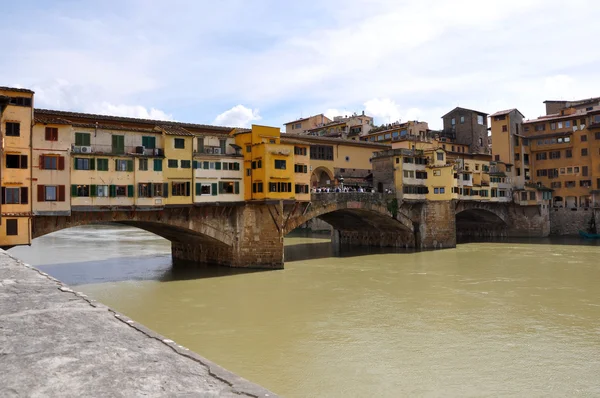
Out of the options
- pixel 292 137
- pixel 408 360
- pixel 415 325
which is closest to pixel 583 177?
pixel 292 137

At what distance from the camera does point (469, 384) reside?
13.7 m

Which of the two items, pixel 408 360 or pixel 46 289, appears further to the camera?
pixel 408 360

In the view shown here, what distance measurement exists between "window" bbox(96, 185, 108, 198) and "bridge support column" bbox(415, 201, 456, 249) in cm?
3357

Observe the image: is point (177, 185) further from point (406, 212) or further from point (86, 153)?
point (406, 212)

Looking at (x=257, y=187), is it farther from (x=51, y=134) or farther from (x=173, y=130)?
(x=51, y=134)

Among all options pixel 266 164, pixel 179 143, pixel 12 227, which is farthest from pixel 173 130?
pixel 12 227

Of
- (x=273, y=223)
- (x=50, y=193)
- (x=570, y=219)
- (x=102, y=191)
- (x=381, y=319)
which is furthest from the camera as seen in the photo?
(x=570, y=219)

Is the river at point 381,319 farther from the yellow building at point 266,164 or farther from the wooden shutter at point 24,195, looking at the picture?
the wooden shutter at point 24,195

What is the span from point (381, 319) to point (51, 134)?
21884mm

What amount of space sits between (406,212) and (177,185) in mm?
27134

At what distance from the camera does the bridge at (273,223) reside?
108 feet

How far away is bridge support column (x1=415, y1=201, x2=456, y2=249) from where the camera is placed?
51250mm

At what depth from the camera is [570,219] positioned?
6519 centimetres

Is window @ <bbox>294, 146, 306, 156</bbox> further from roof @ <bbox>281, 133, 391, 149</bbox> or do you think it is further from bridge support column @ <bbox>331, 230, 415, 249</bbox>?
bridge support column @ <bbox>331, 230, 415, 249</bbox>
